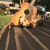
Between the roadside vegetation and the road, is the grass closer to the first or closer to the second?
the roadside vegetation

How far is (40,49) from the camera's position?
11.7 m

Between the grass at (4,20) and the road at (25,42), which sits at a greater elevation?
the grass at (4,20)

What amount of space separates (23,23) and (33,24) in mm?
1243

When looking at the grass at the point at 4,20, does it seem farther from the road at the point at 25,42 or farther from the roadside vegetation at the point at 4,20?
the road at the point at 25,42

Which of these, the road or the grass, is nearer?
the road

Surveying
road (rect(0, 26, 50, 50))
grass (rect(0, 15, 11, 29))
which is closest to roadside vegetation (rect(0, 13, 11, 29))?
grass (rect(0, 15, 11, 29))

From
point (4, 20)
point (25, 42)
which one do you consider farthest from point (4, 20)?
point (25, 42)

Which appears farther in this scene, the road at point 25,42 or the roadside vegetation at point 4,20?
the roadside vegetation at point 4,20

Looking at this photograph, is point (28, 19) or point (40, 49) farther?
point (28, 19)

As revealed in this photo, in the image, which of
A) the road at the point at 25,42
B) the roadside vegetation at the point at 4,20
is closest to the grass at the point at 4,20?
the roadside vegetation at the point at 4,20

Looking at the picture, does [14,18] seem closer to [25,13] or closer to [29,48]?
[25,13]

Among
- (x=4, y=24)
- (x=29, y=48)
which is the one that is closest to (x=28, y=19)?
(x=4, y=24)

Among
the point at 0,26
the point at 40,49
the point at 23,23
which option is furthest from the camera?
the point at 23,23

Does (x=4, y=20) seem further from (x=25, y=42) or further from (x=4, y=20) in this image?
(x=25, y=42)
